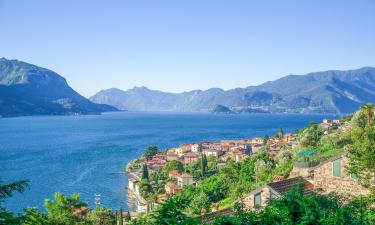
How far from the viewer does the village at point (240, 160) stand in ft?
48.8

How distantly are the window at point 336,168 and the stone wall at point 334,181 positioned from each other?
9cm

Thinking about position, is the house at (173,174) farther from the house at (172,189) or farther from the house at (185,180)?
the house at (172,189)

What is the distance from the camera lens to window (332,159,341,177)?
1497 centimetres

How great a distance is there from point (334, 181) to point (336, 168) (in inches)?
22.3

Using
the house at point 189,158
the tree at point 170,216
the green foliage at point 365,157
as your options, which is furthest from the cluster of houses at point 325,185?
the house at point 189,158

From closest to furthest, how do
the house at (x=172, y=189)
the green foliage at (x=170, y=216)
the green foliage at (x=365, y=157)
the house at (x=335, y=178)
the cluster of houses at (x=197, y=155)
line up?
the green foliage at (x=170, y=216), the green foliage at (x=365, y=157), the house at (x=335, y=178), the house at (x=172, y=189), the cluster of houses at (x=197, y=155)

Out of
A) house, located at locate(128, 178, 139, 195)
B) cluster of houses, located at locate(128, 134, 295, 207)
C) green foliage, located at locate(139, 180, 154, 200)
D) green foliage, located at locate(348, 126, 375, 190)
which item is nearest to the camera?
green foliage, located at locate(348, 126, 375, 190)

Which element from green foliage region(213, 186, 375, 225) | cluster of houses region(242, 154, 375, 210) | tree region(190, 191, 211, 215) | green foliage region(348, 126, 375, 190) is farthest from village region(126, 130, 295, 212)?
green foliage region(213, 186, 375, 225)

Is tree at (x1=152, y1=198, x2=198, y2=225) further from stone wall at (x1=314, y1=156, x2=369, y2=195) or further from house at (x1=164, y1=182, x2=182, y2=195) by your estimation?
house at (x1=164, y1=182, x2=182, y2=195)

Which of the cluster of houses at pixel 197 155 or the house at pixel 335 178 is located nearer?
the house at pixel 335 178

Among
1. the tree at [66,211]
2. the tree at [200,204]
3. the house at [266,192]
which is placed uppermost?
the house at [266,192]

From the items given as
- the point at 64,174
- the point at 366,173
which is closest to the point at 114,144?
the point at 64,174

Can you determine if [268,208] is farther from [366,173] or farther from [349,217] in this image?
[366,173]

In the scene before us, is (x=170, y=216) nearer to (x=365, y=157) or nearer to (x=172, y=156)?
(x=365, y=157)
